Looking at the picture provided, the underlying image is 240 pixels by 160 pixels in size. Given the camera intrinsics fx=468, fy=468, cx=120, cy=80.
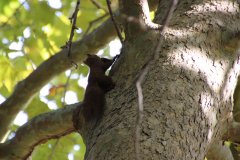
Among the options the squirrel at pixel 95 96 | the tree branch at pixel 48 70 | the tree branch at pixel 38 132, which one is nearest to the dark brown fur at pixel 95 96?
the squirrel at pixel 95 96

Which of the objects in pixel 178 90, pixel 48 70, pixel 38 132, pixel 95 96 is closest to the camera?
pixel 178 90

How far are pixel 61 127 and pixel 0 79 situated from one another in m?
1.98

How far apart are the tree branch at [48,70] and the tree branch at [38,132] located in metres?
0.64

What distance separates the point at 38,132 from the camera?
2197 mm

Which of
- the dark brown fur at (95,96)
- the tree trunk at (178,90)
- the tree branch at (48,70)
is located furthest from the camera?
the tree branch at (48,70)

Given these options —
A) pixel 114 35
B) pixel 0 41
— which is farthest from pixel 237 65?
pixel 0 41

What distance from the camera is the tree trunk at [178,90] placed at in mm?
1281

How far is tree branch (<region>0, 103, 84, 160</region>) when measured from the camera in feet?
6.57

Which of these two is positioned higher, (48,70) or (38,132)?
(38,132)

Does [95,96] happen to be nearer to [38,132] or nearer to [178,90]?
[178,90]

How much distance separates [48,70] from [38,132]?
0.99m

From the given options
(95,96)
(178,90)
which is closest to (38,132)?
(95,96)

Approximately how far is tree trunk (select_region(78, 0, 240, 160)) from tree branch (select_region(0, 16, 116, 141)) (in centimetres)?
132

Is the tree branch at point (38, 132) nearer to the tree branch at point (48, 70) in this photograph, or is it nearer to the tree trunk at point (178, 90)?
the tree trunk at point (178, 90)
